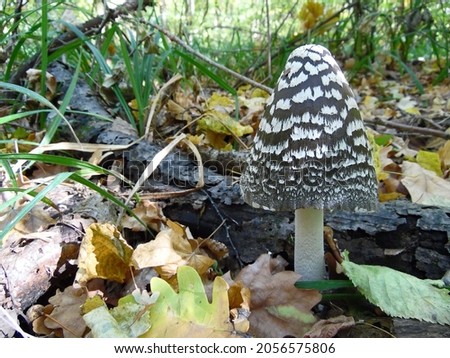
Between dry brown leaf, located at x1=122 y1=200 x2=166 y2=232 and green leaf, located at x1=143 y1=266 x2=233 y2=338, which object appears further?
dry brown leaf, located at x1=122 y1=200 x2=166 y2=232

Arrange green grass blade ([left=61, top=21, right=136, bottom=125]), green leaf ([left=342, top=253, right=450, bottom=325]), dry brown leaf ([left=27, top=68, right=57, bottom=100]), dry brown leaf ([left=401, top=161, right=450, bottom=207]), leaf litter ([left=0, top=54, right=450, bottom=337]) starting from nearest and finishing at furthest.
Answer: leaf litter ([left=0, top=54, right=450, bottom=337]), green leaf ([left=342, top=253, right=450, bottom=325]), dry brown leaf ([left=401, top=161, right=450, bottom=207]), green grass blade ([left=61, top=21, right=136, bottom=125]), dry brown leaf ([left=27, top=68, right=57, bottom=100])

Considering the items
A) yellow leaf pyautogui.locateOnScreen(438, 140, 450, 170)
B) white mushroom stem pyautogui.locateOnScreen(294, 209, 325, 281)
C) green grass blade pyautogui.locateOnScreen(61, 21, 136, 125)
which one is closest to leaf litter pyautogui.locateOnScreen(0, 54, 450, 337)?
white mushroom stem pyautogui.locateOnScreen(294, 209, 325, 281)

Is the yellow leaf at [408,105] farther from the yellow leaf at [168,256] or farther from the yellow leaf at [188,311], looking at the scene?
the yellow leaf at [188,311]

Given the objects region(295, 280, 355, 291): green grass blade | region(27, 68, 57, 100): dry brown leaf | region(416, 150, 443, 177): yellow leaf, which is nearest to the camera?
region(295, 280, 355, 291): green grass blade

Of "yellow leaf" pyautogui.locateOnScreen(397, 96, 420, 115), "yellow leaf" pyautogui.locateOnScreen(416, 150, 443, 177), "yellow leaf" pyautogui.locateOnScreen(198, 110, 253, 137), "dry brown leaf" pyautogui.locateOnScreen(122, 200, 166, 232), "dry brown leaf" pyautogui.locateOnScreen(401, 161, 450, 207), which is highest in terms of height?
"yellow leaf" pyautogui.locateOnScreen(397, 96, 420, 115)

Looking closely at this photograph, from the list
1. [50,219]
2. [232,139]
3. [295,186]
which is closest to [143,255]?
[50,219]

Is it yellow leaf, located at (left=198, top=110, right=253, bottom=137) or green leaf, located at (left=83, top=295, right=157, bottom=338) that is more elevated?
yellow leaf, located at (left=198, top=110, right=253, bottom=137)

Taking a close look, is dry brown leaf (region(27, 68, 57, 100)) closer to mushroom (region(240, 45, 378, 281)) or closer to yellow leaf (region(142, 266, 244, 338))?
mushroom (region(240, 45, 378, 281))
